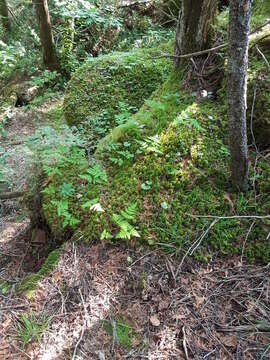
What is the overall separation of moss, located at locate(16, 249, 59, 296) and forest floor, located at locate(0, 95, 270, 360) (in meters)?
0.04

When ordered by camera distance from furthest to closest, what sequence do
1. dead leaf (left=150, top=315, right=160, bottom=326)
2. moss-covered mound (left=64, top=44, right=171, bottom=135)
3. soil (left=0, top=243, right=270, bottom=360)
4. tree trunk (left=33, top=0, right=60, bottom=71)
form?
tree trunk (left=33, top=0, right=60, bottom=71), moss-covered mound (left=64, top=44, right=171, bottom=135), dead leaf (left=150, top=315, right=160, bottom=326), soil (left=0, top=243, right=270, bottom=360)

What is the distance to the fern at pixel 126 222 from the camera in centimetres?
237

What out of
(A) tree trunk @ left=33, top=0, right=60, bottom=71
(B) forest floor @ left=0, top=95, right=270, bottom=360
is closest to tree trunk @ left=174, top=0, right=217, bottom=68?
(B) forest floor @ left=0, top=95, right=270, bottom=360

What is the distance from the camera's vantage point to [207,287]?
2.26 m

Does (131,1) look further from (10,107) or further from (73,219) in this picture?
(73,219)

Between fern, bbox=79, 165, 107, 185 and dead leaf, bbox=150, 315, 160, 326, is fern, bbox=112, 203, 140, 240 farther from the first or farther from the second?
dead leaf, bbox=150, 315, 160, 326

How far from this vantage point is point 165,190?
8.92 ft

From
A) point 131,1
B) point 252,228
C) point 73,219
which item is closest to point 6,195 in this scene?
point 73,219

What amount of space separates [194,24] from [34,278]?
10.9 feet

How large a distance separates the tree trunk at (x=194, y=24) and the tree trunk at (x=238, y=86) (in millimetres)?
1484

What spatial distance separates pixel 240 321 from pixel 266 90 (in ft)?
7.64

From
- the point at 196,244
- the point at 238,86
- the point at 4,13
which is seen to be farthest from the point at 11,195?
the point at 4,13

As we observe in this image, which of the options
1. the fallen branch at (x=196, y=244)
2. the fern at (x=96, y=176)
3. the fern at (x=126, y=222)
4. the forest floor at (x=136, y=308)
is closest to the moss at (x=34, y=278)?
the forest floor at (x=136, y=308)

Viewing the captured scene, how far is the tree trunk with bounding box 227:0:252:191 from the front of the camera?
76.8 inches
